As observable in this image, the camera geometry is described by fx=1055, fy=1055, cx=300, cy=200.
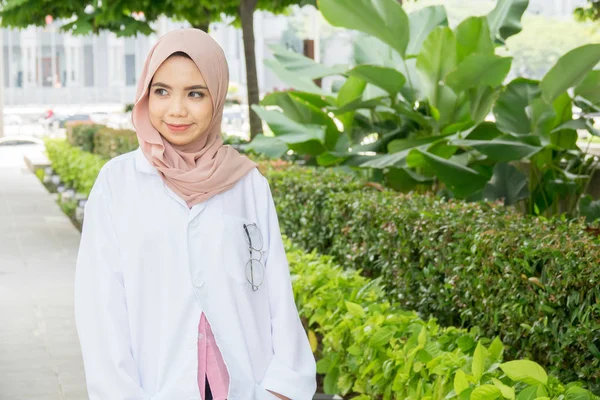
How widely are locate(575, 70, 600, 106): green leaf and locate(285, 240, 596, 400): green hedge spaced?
232 centimetres

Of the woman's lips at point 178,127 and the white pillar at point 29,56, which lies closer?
the woman's lips at point 178,127

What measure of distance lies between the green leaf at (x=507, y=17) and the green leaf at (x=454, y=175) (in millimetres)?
1809

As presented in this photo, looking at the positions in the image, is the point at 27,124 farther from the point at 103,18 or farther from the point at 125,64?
the point at 103,18

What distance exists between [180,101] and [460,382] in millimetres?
1565

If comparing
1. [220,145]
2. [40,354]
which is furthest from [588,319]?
[40,354]

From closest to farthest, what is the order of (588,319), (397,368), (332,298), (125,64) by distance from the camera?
1. (588,319)
2. (397,368)
3. (332,298)
4. (125,64)

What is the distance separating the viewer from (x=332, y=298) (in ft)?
17.1

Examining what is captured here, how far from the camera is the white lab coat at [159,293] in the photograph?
239 cm

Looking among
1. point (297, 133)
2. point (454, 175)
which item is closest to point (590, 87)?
point (454, 175)

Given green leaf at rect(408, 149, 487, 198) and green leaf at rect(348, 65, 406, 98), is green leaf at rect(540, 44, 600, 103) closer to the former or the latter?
green leaf at rect(408, 149, 487, 198)

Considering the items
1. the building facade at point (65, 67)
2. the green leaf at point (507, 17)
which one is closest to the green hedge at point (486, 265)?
the green leaf at point (507, 17)

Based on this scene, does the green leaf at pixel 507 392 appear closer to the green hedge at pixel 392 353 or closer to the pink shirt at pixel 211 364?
the green hedge at pixel 392 353

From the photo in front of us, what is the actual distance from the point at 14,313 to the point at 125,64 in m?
56.1

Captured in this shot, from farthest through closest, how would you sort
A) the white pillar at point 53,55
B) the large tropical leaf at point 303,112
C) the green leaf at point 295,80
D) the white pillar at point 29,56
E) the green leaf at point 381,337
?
1. the white pillar at point 29,56
2. the white pillar at point 53,55
3. the green leaf at point 295,80
4. the large tropical leaf at point 303,112
5. the green leaf at point 381,337
